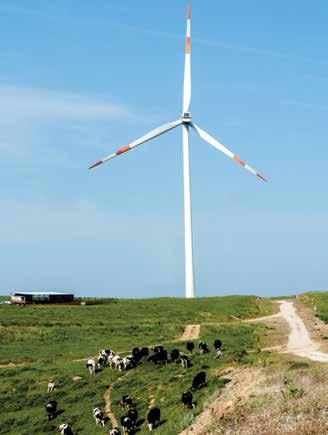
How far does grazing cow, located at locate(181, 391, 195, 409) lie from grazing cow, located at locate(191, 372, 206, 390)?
2.70 m

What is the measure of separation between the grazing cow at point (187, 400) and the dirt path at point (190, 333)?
2872 centimetres

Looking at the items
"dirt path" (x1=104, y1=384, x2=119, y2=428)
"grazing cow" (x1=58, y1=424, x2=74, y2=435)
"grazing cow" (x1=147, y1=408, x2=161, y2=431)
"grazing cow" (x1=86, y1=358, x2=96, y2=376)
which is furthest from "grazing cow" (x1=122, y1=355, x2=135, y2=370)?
"grazing cow" (x1=147, y1=408, x2=161, y2=431)

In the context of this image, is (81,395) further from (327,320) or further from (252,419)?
(327,320)

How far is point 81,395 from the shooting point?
44219 mm

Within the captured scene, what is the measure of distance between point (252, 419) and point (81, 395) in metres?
18.9

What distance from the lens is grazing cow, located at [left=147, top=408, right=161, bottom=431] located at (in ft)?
113

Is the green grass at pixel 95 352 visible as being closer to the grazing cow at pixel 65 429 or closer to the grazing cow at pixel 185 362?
the grazing cow at pixel 185 362

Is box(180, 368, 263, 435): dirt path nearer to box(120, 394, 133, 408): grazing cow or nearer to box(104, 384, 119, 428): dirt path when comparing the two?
box(120, 394, 133, 408): grazing cow

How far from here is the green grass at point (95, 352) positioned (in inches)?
1580

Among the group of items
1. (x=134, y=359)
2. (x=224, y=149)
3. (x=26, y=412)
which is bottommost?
(x=26, y=412)

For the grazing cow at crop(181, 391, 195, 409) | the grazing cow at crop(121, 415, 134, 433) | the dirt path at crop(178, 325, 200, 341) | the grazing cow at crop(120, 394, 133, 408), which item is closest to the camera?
the grazing cow at crop(121, 415, 134, 433)

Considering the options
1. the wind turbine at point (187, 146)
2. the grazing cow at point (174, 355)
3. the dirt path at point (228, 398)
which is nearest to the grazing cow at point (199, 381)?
the dirt path at point (228, 398)

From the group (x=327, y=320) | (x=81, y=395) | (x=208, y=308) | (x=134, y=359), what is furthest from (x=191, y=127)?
(x=81, y=395)

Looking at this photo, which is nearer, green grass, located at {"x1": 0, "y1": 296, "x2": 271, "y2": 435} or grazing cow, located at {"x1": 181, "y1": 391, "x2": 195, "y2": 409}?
grazing cow, located at {"x1": 181, "y1": 391, "x2": 195, "y2": 409}
